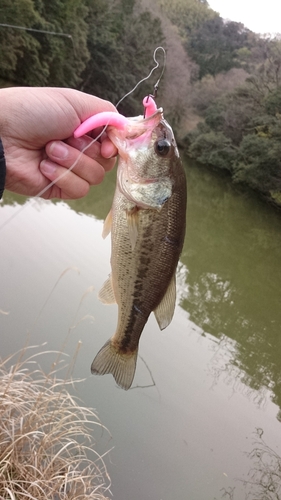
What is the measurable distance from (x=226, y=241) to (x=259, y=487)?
391 inches

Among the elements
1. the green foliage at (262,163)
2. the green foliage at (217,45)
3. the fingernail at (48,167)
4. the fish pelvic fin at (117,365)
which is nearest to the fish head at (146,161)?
the fingernail at (48,167)

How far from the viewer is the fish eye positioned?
166 cm

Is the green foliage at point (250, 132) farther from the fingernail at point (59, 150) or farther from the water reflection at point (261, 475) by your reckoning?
the fingernail at point (59, 150)

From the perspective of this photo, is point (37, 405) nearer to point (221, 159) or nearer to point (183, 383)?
point (183, 383)

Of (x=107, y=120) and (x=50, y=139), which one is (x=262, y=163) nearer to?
(x=50, y=139)

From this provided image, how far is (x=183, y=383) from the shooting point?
5492mm

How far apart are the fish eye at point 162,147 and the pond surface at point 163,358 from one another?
2.30 ft

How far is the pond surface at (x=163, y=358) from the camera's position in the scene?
14.0 ft

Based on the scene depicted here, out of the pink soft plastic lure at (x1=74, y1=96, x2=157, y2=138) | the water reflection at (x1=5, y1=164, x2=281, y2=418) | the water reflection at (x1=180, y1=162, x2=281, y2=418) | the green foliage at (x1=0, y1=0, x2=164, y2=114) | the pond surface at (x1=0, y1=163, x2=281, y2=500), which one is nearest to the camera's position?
the pink soft plastic lure at (x1=74, y1=96, x2=157, y2=138)

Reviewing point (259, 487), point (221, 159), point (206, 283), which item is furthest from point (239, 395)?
point (221, 159)

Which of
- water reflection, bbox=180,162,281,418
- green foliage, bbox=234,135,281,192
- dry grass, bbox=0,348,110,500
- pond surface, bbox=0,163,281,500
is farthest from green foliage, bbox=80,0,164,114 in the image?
dry grass, bbox=0,348,110,500

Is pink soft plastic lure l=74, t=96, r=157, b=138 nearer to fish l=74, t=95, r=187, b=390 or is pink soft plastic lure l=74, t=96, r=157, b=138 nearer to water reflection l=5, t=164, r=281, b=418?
fish l=74, t=95, r=187, b=390

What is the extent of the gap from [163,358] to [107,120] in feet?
15.2

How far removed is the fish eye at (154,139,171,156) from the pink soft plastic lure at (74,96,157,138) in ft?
0.43
